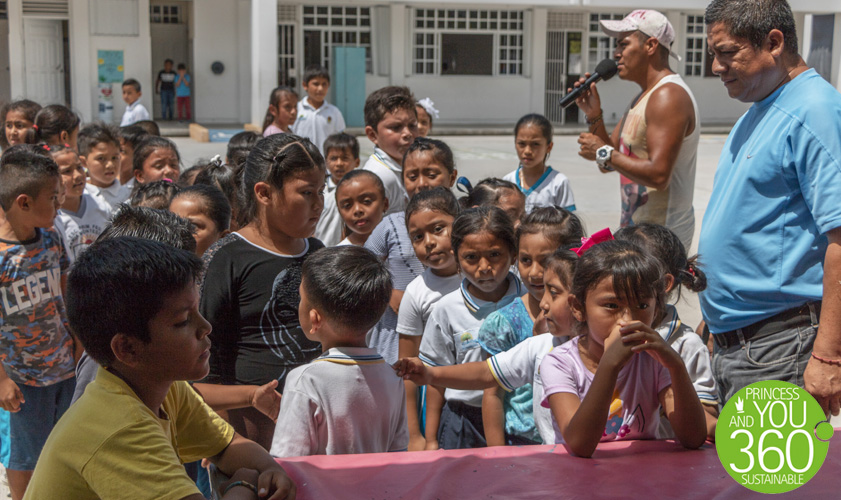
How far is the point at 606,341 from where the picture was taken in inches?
79.6

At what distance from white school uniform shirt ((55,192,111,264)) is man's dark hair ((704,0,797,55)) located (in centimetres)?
282

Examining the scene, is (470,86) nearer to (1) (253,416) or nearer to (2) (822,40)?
(2) (822,40)

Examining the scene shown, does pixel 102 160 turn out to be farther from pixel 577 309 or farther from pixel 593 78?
pixel 577 309

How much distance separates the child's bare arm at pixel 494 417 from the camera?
8.94 feet

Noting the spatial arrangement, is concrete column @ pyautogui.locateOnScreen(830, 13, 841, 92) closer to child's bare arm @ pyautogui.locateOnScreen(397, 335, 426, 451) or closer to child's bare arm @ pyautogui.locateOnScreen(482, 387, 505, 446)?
child's bare arm @ pyautogui.locateOnScreen(397, 335, 426, 451)

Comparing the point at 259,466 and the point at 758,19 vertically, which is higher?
the point at 758,19

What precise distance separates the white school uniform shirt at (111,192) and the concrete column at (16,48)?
15180 mm

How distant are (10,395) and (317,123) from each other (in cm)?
603

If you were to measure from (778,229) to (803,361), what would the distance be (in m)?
0.40

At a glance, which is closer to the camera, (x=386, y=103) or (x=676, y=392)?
(x=676, y=392)

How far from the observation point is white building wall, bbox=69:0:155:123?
1809cm

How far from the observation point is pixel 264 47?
17.5m

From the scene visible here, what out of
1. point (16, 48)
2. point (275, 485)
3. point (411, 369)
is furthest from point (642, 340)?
point (16, 48)

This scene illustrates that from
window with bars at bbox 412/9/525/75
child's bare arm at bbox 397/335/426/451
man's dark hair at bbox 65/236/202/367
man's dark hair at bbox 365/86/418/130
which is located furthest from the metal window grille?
man's dark hair at bbox 65/236/202/367
